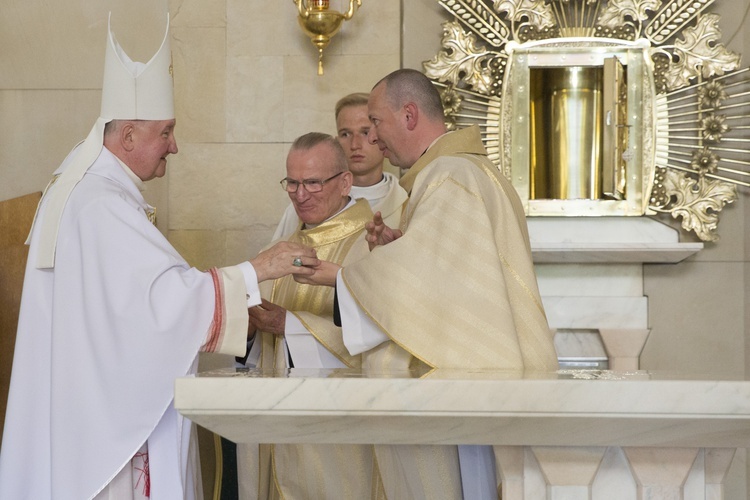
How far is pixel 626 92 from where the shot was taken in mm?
5539

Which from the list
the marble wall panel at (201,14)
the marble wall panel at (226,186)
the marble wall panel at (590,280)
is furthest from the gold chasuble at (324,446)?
the marble wall panel at (201,14)

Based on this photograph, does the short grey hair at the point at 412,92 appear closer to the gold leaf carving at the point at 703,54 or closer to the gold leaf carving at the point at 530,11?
the gold leaf carving at the point at 530,11

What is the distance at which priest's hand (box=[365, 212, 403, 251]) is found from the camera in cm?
337

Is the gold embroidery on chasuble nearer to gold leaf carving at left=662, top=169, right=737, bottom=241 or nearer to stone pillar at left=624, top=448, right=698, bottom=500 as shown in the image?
stone pillar at left=624, top=448, right=698, bottom=500

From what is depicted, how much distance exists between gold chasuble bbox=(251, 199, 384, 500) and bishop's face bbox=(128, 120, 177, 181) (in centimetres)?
80

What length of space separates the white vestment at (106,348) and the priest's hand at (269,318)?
1.92 feet

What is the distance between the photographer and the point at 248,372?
8.18 feet

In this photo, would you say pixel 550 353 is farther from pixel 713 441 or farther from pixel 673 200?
pixel 673 200

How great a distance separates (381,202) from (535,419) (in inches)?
110

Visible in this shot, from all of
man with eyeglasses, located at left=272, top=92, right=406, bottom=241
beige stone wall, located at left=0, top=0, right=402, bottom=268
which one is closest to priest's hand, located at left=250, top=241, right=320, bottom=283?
man with eyeglasses, located at left=272, top=92, right=406, bottom=241

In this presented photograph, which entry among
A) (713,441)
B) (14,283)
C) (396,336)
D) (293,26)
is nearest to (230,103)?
(293,26)

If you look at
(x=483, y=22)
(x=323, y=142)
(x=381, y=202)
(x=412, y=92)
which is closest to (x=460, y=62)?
(x=483, y=22)

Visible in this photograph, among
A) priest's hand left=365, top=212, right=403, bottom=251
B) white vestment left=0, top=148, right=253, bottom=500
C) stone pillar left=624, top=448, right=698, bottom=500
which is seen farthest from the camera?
priest's hand left=365, top=212, right=403, bottom=251

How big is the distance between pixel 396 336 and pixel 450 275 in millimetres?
277
